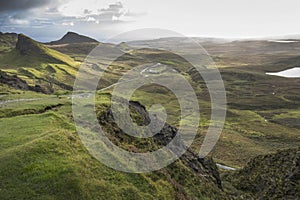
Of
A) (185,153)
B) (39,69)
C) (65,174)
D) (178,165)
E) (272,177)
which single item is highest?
(65,174)

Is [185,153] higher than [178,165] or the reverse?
the reverse

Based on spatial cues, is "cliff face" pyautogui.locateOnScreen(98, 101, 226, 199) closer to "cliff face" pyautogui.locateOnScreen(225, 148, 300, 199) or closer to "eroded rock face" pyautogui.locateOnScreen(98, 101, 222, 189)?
"eroded rock face" pyautogui.locateOnScreen(98, 101, 222, 189)

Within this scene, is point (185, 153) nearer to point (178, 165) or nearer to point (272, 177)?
point (178, 165)

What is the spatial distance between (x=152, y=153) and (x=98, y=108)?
10259 millimetres

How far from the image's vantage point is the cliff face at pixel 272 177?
3319 cm

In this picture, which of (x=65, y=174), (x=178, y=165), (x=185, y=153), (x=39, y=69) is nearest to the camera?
(x=65, y=174)

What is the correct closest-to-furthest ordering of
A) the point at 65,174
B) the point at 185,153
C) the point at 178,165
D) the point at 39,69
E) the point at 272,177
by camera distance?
1. the point at 65,174
2. the point at 178,165
3. the point at 272,177
4. the point at 185,153
5. the point at 39,69

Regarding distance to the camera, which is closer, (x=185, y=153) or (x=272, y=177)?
(x=272, y=177)

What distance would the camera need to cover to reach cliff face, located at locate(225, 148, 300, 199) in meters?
33.2

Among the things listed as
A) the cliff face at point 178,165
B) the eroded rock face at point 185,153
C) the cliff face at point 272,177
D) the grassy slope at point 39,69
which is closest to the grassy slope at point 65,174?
the cliff face at point 178,165

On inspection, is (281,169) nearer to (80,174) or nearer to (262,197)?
(262,197)

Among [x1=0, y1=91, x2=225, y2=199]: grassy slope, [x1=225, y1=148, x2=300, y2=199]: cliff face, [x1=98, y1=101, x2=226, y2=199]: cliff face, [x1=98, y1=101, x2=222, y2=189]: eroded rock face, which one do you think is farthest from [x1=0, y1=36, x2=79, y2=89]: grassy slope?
[x1=0, y1=91, x2=225, y2=199]: grassy slope

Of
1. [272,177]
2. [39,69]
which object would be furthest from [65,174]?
[39,69]

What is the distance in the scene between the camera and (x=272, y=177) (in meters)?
37.2
